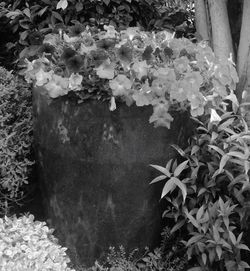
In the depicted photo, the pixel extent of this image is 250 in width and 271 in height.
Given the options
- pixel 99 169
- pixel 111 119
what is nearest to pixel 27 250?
pixel 99 169

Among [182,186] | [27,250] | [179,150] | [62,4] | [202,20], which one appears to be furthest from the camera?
[202,20]

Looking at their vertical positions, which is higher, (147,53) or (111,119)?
(147,53)

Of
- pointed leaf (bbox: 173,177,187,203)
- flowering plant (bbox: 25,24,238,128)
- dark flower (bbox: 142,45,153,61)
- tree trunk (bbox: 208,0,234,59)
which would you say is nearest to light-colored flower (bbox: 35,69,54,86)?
flowering plant (bbox: 25,24,238,128)

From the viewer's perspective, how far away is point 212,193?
112 inches

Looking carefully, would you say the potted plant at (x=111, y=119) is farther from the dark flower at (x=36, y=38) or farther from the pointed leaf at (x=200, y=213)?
the dark flower at (x=36, y=38)

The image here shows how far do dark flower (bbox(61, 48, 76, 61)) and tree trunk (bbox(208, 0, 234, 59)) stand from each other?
52.6 inches

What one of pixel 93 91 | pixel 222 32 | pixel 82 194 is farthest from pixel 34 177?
pixel 222 32

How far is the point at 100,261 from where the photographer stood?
3023mm

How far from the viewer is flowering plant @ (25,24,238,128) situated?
2.65 meters

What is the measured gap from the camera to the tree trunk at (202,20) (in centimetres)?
384

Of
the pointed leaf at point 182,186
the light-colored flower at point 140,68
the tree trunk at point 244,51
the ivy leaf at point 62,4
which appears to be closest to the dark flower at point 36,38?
the ivy leaf at point 62,4

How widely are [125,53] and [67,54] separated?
30cm

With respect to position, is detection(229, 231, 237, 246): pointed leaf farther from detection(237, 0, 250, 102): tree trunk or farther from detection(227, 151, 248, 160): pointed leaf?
detection(237, 0, 250, 102): tree trunk

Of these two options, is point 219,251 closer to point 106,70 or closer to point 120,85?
point 120,85
